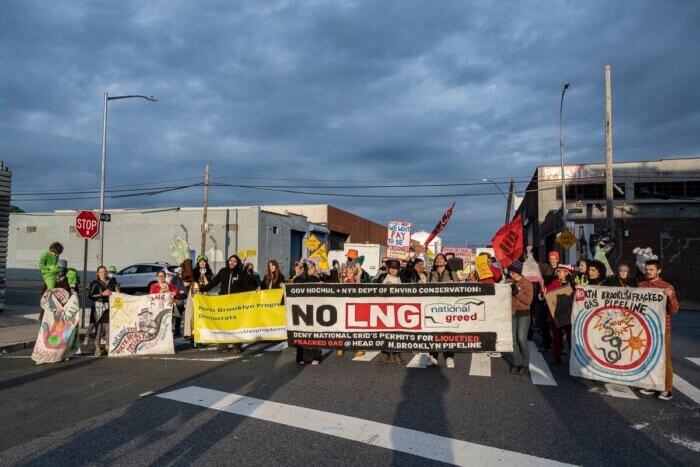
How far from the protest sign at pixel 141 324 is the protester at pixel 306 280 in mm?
2370

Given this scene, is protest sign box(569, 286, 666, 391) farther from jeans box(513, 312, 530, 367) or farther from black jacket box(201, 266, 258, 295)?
black jacket box(201, 266, 258, 295)

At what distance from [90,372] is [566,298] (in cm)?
745

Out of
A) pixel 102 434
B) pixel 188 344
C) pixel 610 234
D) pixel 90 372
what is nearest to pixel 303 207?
pixel 610 234

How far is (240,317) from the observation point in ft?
31.3

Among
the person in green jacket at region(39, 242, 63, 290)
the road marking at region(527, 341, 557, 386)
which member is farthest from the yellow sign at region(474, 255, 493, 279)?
the person in green jacket at region(39, 242, 63, 290)

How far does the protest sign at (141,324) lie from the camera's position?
9555 millimetres

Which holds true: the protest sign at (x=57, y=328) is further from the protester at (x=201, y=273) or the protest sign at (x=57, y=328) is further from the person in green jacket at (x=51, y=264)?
the protester at (x=201, y=273)

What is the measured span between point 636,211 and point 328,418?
3064cm

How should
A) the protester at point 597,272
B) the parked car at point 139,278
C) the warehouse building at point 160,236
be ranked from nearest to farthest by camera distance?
1. the protester at point 597,272
2. the parked car at point 139,278
3. the warehouse building at point 160,236

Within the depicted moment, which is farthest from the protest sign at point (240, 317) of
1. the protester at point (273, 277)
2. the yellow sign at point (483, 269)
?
the yellow sign at point (483, 269)

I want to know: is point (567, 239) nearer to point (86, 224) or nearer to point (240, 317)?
point (240, 317)

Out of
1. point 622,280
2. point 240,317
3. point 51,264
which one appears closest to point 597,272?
point 622,280

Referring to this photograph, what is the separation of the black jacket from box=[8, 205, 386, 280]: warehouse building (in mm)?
23849

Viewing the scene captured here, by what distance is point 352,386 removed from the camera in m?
6.95
